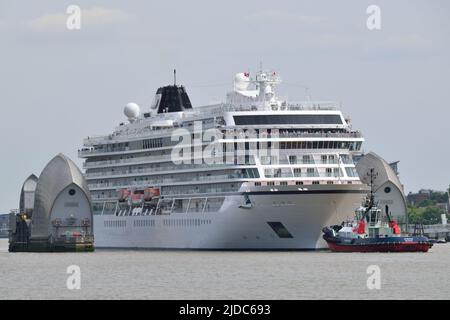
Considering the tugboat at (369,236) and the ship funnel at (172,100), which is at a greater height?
the ship funnel at (172,100)

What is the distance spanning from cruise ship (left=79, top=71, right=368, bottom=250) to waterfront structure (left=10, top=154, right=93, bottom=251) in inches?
192

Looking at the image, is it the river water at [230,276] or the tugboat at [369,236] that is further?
the tugboat at [369,236]

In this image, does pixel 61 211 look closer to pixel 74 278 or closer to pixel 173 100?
pixel 173 100

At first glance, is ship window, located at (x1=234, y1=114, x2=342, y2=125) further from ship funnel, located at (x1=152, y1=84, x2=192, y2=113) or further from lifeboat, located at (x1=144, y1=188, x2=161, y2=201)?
ship funnel, located at (x1=152, y1=84, x2=192, y2=113)

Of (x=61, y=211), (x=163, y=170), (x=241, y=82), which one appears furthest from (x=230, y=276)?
(x=61, y=211)

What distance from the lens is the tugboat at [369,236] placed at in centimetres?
10925

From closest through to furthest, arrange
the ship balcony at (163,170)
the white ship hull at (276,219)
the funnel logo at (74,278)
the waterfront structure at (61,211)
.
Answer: the funnel logo at (74,278) → the white ship hull at (276,219) → the ship balcony at (163,170) → the waterfront structure at (61,211)

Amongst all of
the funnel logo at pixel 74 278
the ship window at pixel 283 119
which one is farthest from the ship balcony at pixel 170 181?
the funnel logo at pixel 74 278

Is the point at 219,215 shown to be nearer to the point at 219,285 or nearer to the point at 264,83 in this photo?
the point at 264,83

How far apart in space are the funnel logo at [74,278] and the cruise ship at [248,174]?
17.9 m

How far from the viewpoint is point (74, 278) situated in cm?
8306

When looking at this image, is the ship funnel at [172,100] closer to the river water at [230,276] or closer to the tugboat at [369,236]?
the river water at [230,276]

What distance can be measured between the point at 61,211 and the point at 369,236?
25.7 meters

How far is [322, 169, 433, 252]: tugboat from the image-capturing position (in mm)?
109250
